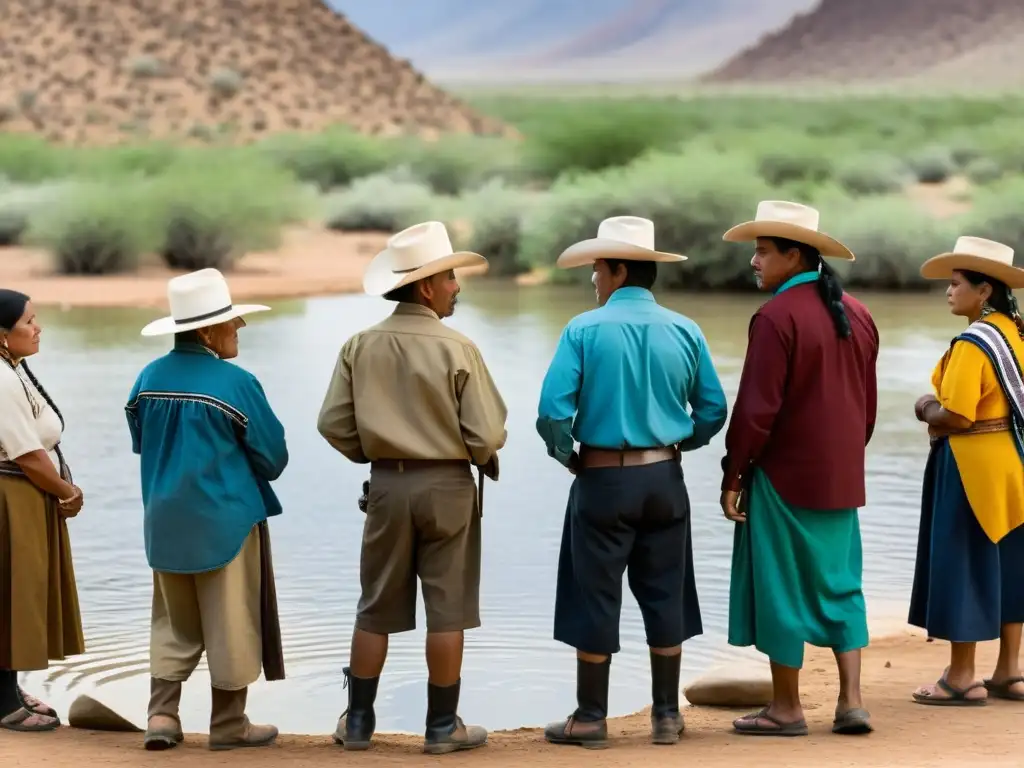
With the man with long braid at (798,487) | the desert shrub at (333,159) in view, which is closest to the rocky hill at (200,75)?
the desert shrub at (333,159)

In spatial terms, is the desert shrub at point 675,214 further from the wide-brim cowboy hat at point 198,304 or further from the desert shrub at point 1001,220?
the wide-brim cowboy hat at point 198,304

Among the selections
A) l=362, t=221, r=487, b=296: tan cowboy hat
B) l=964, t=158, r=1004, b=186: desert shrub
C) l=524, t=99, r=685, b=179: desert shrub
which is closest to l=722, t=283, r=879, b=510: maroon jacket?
l=362, t=221, r=487, b=296: tan cowboy hat

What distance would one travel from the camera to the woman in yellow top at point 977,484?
6.13 m

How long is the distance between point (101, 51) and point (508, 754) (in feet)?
269

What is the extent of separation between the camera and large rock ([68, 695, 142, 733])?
6.08m

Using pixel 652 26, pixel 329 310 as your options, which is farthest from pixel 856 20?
pixel 329 310

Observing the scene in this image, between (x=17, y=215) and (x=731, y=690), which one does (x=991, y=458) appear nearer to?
(x=731, y=690)

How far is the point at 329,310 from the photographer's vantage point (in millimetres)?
22188

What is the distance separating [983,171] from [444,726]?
4394cm

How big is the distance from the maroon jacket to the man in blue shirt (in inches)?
6.2

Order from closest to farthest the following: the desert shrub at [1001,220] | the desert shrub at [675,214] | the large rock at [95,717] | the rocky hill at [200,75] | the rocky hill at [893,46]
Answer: the large rock at [95,717] → the desert shrub at [675,214] → the desert shrub at [1001,220] → the rocky hill at [200,75] → the rocky hill at [893,46]

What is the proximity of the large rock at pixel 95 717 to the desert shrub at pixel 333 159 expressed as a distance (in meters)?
48.0

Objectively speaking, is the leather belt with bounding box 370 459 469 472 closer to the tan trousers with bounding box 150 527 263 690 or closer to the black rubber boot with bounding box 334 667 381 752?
the tan trousers with bounding box 150 527 263 690

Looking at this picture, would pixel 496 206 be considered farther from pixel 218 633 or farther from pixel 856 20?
pixel 856 20
